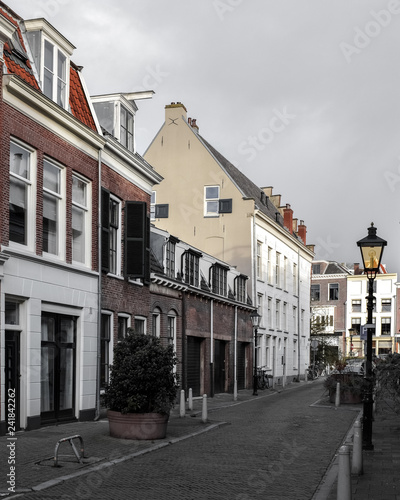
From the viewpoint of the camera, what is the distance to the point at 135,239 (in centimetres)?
2062

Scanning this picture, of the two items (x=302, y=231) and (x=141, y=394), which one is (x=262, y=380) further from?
(x=141, y=394)

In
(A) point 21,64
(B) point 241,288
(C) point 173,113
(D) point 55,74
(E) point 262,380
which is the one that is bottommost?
(E) point 262,380

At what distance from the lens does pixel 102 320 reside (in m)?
19.2

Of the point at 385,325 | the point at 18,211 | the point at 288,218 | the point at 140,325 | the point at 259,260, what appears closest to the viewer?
the point at 18,211

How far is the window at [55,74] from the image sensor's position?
1684cm

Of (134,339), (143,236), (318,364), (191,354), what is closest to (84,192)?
(143,236)

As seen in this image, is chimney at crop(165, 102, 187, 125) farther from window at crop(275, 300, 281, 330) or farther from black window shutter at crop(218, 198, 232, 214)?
window at crop(275, 300, 281, 330)

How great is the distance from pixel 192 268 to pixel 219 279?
13.8 ft

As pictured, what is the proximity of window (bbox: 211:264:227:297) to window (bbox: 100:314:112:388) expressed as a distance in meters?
11.7

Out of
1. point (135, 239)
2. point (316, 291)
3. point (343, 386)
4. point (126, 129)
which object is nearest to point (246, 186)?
point (343, 386)

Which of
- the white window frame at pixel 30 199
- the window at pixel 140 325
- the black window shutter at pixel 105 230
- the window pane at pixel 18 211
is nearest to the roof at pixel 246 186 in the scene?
the window at pixel 140 325

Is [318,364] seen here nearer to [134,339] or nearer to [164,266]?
[164,266]

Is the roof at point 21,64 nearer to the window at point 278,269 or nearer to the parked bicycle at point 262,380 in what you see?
the parked bicycle at point 262,380

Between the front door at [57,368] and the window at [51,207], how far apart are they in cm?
165
